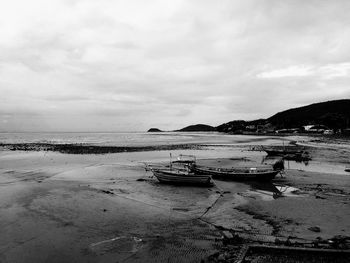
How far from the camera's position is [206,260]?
10695 mm

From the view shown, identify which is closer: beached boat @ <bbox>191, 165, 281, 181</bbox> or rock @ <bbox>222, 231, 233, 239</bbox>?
rock @ <bbox>222, 231, 233, 239</bbox>

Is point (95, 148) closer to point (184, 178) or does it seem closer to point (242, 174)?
point (184, 178)

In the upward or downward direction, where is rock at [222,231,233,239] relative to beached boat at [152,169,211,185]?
downward

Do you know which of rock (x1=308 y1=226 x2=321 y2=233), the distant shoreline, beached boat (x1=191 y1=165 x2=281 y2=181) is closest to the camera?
rock (x1=308 y1=226 x2=321 y2=233)

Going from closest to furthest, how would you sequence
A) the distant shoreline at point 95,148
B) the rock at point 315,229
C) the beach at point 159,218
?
1. the beach at point 159,218
2. the rock at point 315,229
3. the distant shoreline at point 95,148

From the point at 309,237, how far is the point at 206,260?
507 cm

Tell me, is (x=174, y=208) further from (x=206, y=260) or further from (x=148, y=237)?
(x=206, y=260)

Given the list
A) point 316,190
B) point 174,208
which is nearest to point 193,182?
point 174,208

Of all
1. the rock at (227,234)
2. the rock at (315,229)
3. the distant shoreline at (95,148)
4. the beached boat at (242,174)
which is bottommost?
the rock at (315,229)

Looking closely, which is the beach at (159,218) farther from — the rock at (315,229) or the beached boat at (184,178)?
the beached boat at (184,178)

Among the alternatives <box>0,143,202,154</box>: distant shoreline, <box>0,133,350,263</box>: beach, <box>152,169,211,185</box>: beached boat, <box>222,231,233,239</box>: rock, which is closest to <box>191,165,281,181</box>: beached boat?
<box>0,133,350,263</box>: beach

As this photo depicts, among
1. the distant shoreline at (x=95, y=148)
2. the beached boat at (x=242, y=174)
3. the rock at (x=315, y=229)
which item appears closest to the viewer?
the rock at (x=315, y=229)

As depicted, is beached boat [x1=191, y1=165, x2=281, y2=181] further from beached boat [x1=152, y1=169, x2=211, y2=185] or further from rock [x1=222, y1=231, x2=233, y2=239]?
rock [x1=222, y1=231, x2=233, y2=239]

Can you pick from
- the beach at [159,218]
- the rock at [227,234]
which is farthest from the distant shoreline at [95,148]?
the rock at [227,234]
